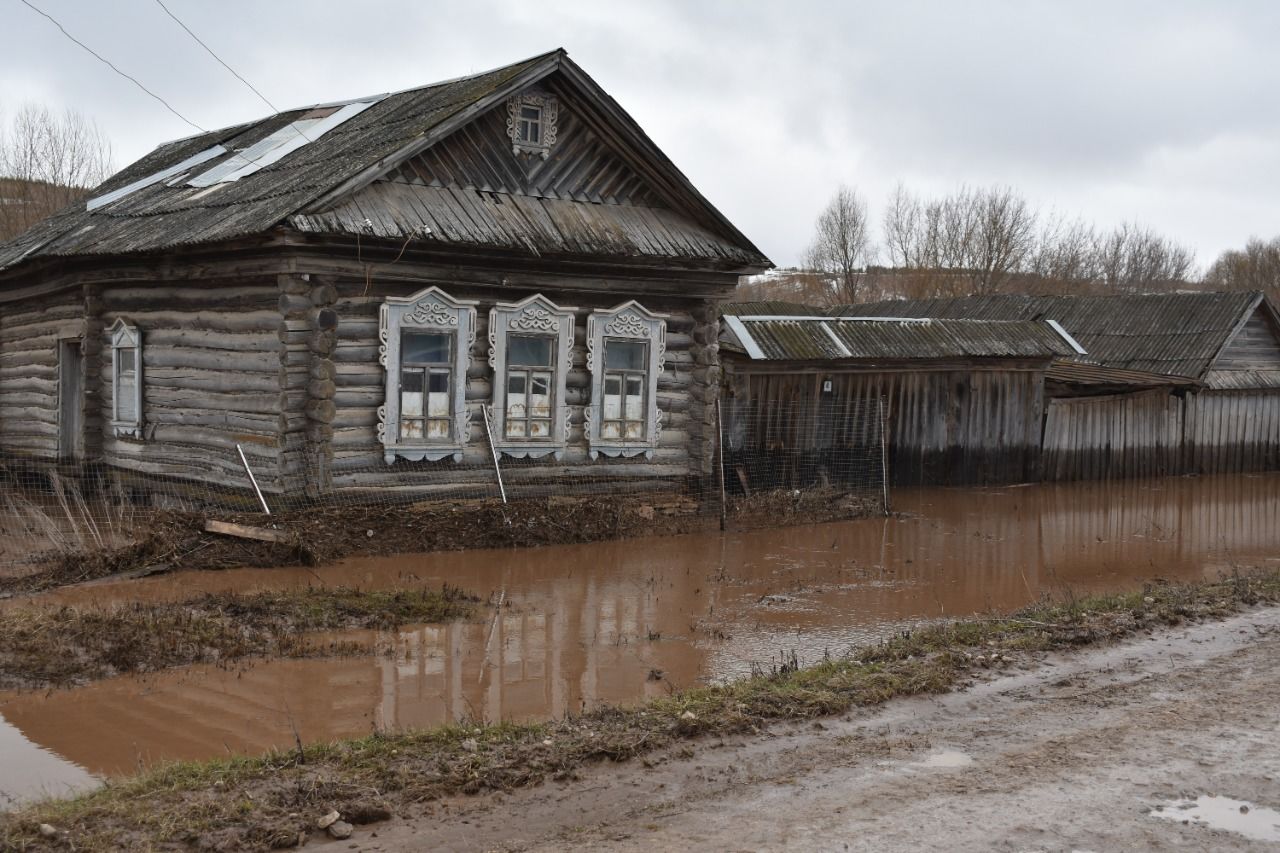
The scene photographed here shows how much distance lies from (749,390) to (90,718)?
14109mm

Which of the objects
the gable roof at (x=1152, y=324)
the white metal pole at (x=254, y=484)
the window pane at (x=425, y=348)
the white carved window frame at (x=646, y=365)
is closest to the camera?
the white metal pole at (x=254, y=484)

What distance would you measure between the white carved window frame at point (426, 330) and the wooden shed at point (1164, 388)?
13034mm

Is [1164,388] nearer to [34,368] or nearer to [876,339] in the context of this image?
[876,339]

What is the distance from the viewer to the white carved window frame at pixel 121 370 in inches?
622

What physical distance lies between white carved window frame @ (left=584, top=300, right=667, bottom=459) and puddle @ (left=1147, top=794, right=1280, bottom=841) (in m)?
10.4

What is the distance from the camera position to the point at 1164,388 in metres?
25.3

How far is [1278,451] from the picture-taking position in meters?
28.2

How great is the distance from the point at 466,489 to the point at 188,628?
5.91 meters

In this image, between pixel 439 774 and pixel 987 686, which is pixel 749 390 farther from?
pixel 439 774

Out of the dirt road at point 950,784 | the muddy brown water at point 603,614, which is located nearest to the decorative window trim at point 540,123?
the muddy brown water at point 603,614

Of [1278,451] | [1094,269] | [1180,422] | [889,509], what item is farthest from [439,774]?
[1094,269]

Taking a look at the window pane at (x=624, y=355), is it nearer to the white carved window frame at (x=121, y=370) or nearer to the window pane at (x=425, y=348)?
the window pane at (x=425, y=348)

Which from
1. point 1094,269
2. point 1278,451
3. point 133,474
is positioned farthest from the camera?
point 1094,269

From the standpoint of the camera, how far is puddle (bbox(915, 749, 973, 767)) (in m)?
6.48
